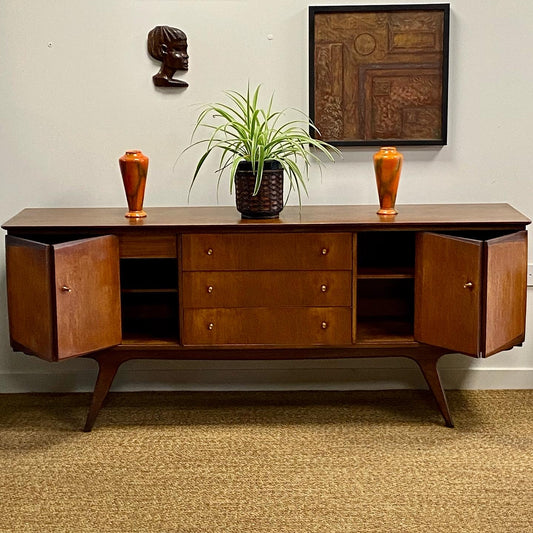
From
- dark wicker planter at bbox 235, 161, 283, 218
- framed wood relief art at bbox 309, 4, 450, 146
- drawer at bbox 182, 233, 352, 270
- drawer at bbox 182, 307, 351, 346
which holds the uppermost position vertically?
framed wood relief art at bbox 309, 4, 450, 146

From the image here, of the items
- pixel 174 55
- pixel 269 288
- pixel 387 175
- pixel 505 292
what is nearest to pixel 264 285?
pixel 269 288

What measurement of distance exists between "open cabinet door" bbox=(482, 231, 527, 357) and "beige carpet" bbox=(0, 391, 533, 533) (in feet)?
0.85

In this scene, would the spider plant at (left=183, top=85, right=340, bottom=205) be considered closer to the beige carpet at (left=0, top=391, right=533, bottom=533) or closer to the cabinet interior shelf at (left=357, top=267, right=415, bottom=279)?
the cabinet interior shelf at (left=357, top=267, right=415, bottom=279)

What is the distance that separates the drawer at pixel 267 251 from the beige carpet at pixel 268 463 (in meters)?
0.44

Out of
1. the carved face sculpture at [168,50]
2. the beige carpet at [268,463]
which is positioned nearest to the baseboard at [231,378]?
the beige carpet at [268,463]

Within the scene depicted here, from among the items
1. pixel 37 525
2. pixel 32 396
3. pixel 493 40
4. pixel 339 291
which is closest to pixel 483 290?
pixel 339 291

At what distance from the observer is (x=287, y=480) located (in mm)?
2180

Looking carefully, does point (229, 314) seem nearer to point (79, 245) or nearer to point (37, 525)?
point (79, 245)

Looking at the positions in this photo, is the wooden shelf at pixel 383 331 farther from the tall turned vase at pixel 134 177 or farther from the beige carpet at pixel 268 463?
the tall turned vase at pixel 134 177

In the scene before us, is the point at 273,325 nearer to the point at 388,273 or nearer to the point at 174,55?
the point at 388,273

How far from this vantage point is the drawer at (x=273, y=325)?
2465mm

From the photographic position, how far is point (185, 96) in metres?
2.70

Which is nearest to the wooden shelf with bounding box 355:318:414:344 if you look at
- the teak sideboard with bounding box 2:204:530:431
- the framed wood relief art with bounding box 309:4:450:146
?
the teak sideboard with bounding box 2:204:530:431

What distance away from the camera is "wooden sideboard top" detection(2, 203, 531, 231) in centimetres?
240
